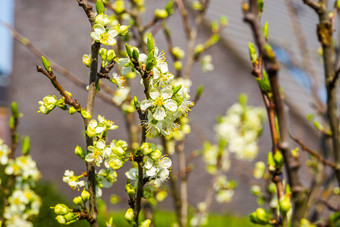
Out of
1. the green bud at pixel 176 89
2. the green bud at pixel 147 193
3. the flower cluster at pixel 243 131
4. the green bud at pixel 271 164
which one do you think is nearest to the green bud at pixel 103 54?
the green bud at pixel 176 89

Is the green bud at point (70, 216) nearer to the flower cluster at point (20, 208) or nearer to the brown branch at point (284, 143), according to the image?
the brown branch at point (284, 143)

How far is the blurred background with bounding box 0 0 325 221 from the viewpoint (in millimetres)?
6289

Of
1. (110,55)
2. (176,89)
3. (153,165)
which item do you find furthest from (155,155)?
(110,55)

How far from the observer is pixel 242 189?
22.0 ft

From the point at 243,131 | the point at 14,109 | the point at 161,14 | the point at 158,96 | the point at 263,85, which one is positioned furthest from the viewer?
the point at 243,131

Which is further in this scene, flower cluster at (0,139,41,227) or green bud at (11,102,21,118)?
flower cluster at (0,139,41,227)

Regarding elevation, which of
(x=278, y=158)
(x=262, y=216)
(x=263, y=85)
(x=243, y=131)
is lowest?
(x=243, y=131)

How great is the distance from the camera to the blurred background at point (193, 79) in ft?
20.6

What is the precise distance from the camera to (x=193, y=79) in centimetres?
721

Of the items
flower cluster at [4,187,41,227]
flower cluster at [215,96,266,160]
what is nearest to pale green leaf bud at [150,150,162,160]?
flower cluster at [4,187,41,227]

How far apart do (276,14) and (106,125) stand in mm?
6994

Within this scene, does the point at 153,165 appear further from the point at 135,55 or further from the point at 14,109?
the point at 14,109

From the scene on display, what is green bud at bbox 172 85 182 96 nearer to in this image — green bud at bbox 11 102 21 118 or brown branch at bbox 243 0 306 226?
brown branch at bbox 243 0 306 226

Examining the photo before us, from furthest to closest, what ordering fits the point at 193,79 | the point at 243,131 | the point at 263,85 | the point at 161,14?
the point at 193,79, the point at 243,131, the point at 161,14, the point at 263,85
